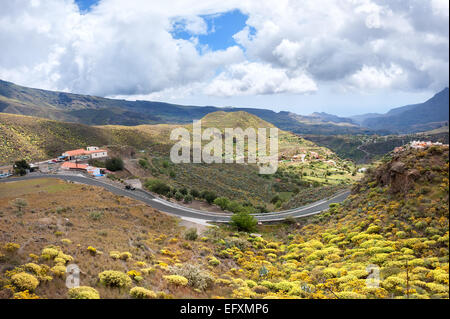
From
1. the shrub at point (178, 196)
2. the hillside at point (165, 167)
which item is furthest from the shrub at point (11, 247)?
the hillside at point (165, 167)

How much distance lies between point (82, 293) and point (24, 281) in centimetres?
222

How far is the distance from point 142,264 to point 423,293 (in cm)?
1111

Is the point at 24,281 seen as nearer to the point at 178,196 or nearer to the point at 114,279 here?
the point at 114,279

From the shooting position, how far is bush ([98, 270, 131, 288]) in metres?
9.41

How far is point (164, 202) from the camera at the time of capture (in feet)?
121

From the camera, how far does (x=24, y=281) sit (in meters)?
8.51

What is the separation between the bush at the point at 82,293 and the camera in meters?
8.01

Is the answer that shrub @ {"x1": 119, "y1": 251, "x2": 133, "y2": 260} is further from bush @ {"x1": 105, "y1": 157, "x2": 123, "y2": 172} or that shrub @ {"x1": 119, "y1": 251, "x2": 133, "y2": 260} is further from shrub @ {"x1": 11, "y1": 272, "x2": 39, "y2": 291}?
bush @ {"x1": 105, "y1": 157, "x2": 123, "y2": 172}

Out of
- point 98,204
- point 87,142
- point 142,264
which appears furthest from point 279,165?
point 142,264

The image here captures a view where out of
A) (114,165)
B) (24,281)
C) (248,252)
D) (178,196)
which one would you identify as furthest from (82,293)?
(114,165)

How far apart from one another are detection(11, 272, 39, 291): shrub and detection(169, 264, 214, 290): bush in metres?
5.19

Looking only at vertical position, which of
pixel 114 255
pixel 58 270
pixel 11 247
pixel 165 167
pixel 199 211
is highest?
pixel 11 247

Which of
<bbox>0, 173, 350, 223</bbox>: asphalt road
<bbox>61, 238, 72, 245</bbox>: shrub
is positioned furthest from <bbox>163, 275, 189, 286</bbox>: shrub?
<bbox>0, 173, 350, 223</bbox>: asphalt road

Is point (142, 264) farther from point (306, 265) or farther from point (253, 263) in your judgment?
point (306, 265)
